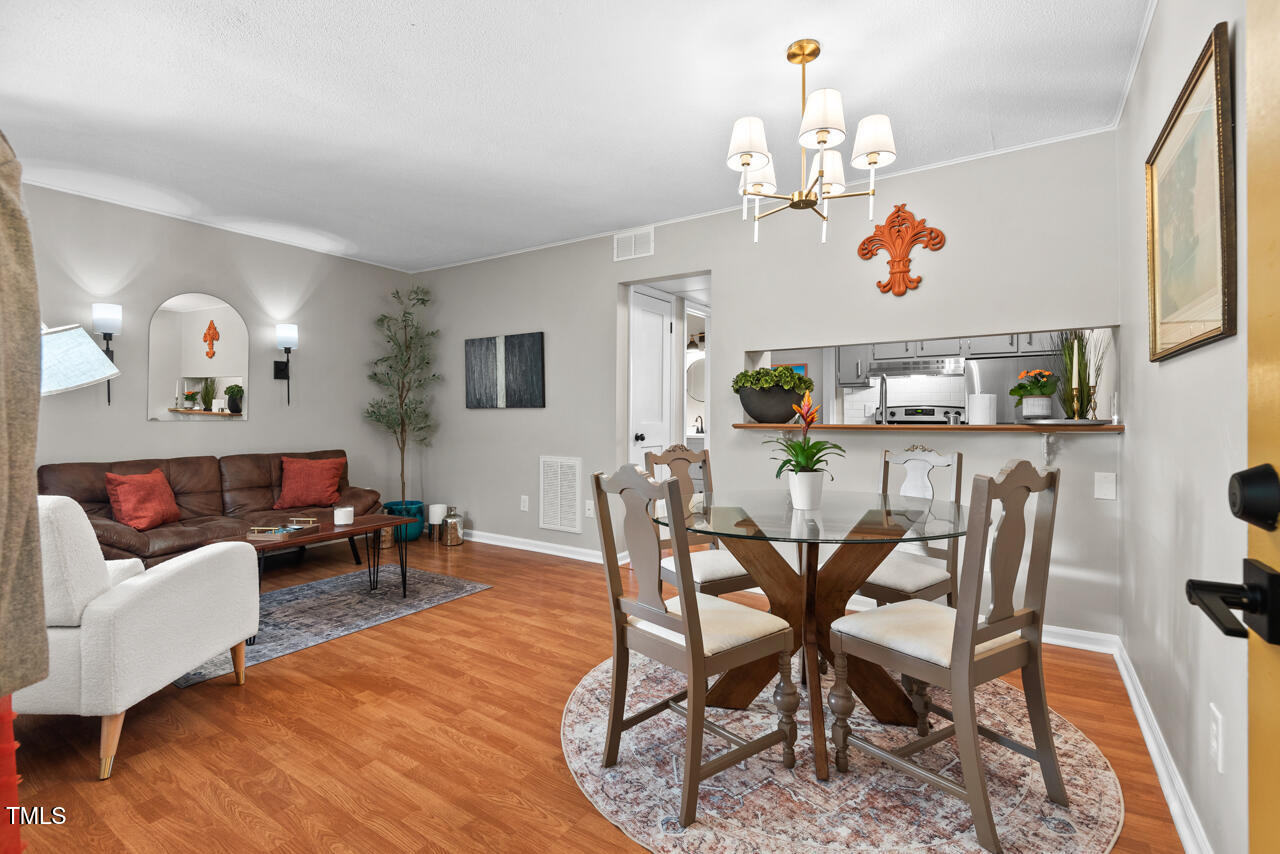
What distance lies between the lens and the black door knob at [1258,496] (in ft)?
2.08

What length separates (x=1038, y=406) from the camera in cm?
319

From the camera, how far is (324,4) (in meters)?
2.23

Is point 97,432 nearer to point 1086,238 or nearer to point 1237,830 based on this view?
point 1237,830

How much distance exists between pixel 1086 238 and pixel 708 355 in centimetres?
224

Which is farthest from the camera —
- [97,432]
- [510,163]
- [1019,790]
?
[97,432]

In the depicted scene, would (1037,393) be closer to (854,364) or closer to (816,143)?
(854,364)

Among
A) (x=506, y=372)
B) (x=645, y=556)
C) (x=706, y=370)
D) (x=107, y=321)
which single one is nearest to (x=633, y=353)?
(x=706, y=370)

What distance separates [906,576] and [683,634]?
1170 millimetres

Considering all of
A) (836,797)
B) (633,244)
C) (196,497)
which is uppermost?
(633,244)

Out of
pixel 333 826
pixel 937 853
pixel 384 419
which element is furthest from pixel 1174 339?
pixel 384 419

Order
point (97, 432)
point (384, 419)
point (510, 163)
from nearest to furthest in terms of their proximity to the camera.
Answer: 1. point (510, 163)
2. point (97, 432)
3. point (384, 419)

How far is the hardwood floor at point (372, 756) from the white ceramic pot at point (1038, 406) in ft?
3.86

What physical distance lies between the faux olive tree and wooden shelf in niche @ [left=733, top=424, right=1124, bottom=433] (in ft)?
11.0

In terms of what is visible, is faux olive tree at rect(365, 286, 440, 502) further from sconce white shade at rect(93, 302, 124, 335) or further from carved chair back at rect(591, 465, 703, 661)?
carved chair back at rect(591, 465, 703, 661)
